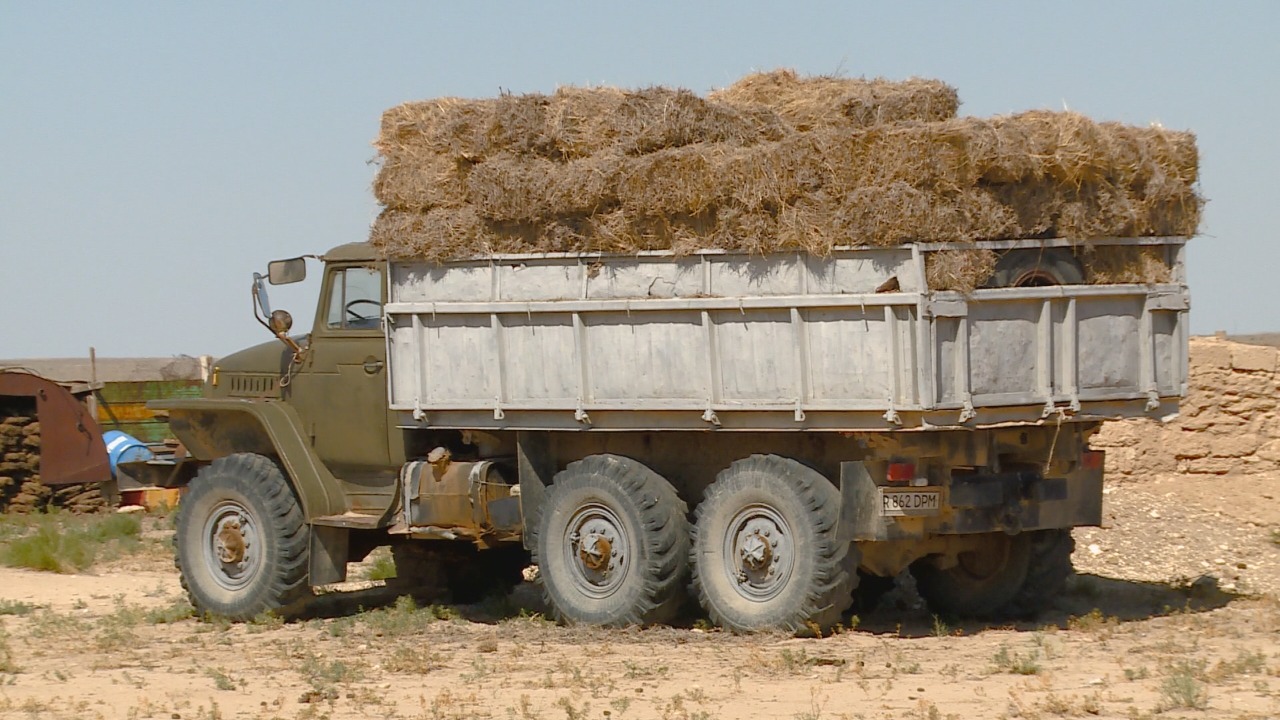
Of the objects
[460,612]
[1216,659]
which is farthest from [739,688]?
[460,612]

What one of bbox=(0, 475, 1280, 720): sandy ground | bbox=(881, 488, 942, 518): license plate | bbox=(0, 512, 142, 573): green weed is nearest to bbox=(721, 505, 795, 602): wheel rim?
bbox=(0, 475, 1280, 720): sandy ground

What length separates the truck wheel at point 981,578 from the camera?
12633 mm

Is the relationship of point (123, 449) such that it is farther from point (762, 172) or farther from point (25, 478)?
point (762, 172)

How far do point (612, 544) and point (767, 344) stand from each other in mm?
1969

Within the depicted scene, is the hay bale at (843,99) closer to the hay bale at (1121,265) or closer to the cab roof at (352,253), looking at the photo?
the hay bale at (1121,265)

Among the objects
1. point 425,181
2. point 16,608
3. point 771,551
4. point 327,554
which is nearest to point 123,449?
point 16,608

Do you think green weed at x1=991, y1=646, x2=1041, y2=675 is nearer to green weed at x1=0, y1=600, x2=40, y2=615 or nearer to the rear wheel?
the rear wheel

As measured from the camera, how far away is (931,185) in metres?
11.0

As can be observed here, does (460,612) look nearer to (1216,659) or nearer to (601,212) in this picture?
(601,212)

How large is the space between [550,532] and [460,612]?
6.01 ft

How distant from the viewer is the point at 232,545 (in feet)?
45.7

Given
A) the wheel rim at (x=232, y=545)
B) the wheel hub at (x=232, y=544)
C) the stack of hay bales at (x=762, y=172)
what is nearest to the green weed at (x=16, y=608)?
the wheel rim at (x=232, y=545)

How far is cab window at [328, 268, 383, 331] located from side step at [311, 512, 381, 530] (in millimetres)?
1431

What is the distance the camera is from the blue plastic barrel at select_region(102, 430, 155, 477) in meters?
24.6
